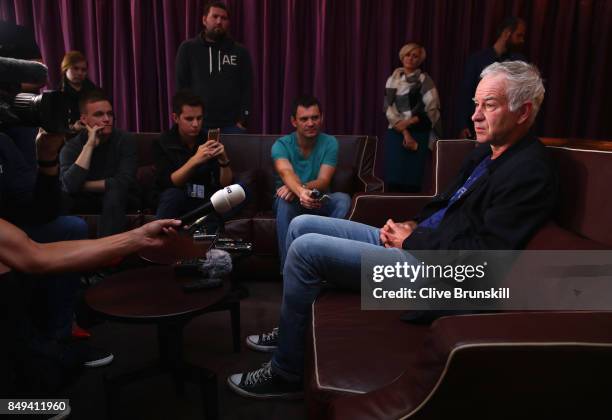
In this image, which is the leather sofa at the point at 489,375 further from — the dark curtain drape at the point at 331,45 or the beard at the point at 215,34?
the dark curtain drape at the point at 331,45

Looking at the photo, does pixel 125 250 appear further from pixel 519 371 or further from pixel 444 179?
pixel 444 179

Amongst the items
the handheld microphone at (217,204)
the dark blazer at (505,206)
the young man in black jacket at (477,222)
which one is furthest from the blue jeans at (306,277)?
the handheld microphone at (217,204)

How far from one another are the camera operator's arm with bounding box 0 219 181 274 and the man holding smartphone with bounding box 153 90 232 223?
1419mm

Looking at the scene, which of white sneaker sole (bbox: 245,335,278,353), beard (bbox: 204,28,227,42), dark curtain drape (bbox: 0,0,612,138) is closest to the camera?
white sneaker sole (bbox: 245,335,278,353)

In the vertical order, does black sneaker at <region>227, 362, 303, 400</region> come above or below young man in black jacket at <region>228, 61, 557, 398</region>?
below

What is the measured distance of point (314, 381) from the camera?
44.1 inches

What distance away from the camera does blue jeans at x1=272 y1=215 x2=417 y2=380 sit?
1.57 m

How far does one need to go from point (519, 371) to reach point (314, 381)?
0.48 m

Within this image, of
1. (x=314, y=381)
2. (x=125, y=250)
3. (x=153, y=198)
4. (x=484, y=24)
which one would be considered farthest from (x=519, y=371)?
(x=484, y=24)

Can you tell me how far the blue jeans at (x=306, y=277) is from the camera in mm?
1572

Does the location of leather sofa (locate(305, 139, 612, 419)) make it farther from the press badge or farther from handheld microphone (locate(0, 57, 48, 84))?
the press badge

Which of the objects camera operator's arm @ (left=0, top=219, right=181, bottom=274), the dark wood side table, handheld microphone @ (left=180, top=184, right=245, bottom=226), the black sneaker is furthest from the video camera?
the black sneaker

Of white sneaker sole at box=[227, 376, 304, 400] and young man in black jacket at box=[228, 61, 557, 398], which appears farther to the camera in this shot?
white sneaker sole at box=[227, 376, 304, 400]

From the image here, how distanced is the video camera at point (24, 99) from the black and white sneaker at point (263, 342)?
124 centimetres
